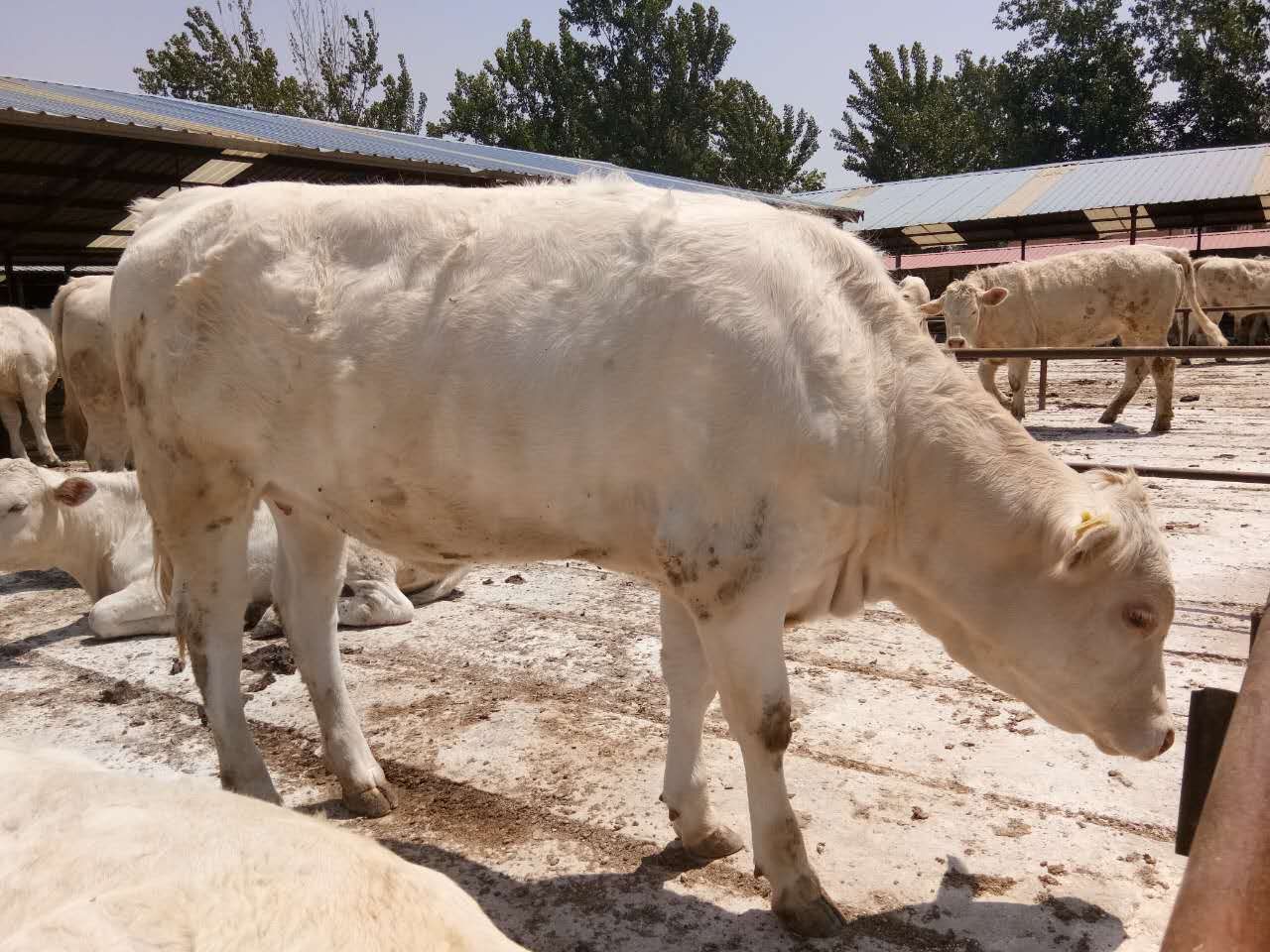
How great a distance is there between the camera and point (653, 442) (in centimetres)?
293

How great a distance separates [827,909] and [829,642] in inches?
94.9

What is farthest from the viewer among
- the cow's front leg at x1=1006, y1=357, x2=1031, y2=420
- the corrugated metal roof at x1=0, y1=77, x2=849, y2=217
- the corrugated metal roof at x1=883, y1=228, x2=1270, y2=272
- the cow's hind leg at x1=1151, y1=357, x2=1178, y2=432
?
the corrugated metal roof at x1=883, y1=228, x2=1270, y2=272

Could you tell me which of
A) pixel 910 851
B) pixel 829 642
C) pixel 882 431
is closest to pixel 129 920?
pixel 882 431

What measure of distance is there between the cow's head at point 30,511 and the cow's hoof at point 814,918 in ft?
16.6

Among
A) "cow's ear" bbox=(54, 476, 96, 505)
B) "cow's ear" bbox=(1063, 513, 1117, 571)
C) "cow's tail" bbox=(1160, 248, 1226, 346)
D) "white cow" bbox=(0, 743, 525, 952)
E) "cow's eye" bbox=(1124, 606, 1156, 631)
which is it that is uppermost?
"cow's tail" bbox=(1160, 248, 1226, 346)

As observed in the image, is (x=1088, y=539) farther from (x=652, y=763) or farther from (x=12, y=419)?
(x=12, y=419)

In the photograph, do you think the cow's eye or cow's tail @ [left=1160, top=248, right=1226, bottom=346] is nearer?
the cow's eye

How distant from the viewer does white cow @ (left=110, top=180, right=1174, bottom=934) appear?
9.48 feet

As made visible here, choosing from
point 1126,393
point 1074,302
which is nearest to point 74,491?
point 1126,393

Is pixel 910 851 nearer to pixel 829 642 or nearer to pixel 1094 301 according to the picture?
pixel 829 642

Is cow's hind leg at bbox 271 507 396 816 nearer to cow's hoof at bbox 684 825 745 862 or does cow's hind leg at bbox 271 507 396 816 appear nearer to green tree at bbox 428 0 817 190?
cow's hoof at bbox 684 825 745 862

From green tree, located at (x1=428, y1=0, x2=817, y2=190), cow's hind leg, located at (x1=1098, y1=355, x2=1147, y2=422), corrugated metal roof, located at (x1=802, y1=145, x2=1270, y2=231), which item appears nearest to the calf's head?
cow's hind leg, located at (x1=1098, y1=355, x2=1147, y2=422)

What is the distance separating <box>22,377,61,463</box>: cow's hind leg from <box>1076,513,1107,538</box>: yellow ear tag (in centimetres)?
1248

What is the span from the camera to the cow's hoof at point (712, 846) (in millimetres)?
3266
